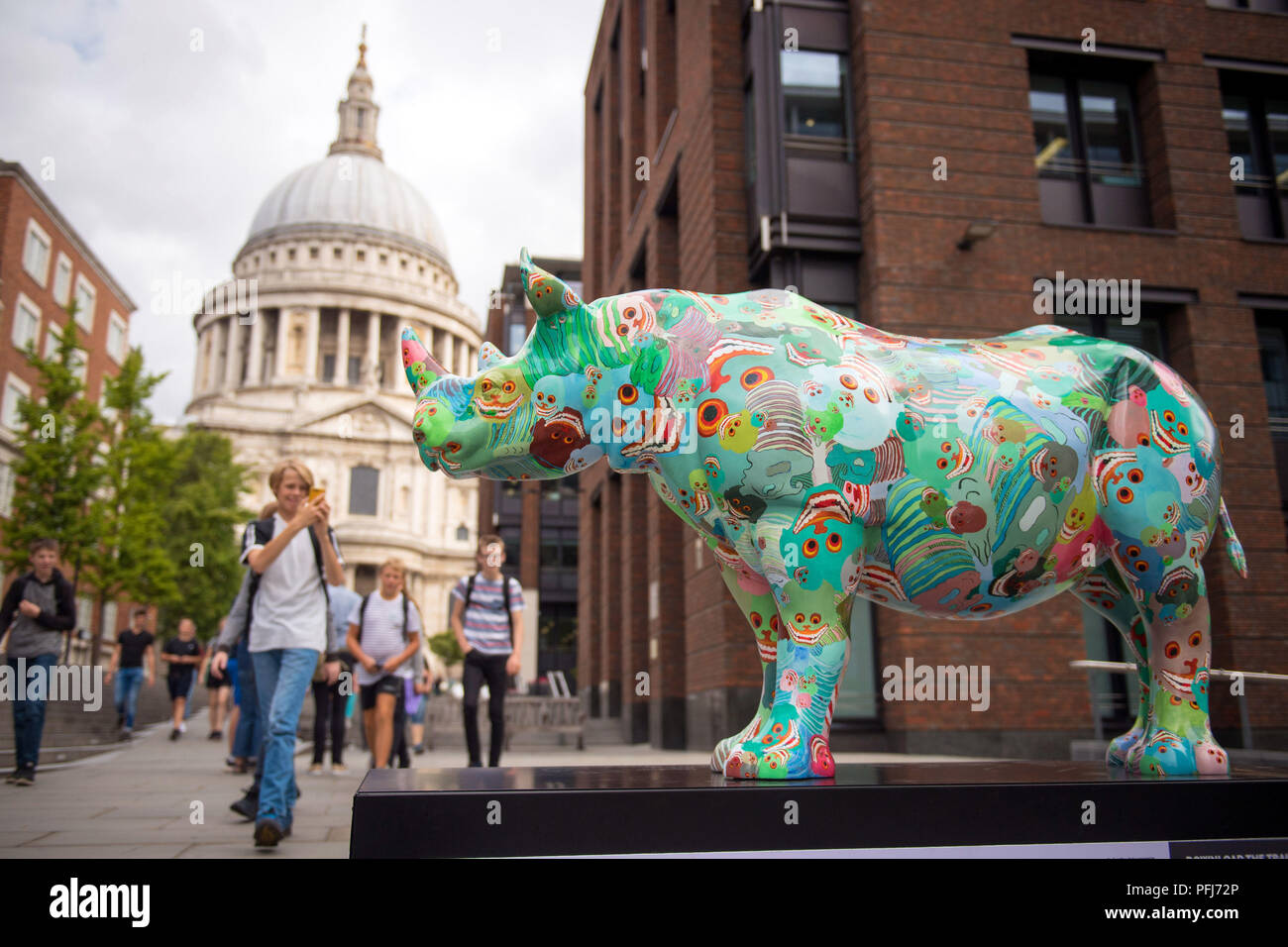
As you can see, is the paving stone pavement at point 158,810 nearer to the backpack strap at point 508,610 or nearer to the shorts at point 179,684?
the backpack strap at point 508,610

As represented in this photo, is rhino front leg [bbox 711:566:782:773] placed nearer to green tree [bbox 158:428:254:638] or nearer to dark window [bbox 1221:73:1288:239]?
dark window [bbox 1221:73:1288:239]

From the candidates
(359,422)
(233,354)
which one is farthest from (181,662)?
(233,354)

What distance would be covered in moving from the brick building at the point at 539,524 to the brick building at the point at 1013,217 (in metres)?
21.9

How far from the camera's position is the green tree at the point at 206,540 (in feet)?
123

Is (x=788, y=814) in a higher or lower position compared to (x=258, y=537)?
lower

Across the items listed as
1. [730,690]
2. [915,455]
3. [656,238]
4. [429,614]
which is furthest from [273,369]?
[915,455]

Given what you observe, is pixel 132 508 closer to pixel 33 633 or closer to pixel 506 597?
pixel 33 633

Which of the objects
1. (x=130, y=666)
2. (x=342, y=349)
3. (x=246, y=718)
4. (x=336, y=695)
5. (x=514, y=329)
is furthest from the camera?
(x=342, y=349)

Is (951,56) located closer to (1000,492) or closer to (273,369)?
(1000,492)

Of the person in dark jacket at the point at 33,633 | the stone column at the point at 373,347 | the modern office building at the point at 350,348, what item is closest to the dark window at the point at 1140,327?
the person in dark jacket at the point at 33,633

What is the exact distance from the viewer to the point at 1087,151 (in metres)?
14.3

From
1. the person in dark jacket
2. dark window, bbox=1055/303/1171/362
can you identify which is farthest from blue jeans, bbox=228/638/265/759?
dark window, bbox=1055/303/1171/362

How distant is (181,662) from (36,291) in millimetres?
26653

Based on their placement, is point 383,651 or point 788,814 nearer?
point 788,814
